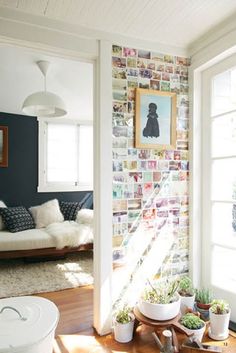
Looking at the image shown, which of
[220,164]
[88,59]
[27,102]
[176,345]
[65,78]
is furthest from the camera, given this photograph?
[65,78]

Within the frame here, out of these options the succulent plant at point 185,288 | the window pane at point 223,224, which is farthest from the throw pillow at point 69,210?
the window pane at point 223,224

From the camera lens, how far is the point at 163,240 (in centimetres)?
239

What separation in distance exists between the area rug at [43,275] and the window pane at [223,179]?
70.9 inches

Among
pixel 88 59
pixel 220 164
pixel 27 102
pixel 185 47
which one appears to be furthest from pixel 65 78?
pixel 220 164

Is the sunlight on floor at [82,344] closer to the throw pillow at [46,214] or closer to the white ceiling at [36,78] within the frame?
the white ceiling at [36,78]

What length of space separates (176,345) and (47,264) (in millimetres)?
2488

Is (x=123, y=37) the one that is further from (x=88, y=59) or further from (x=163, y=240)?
(x=163, y=240)

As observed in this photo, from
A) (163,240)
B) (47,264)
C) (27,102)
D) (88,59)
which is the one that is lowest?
(47,264)

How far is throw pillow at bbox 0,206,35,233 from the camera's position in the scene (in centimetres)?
418

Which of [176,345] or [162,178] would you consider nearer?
[176,345]

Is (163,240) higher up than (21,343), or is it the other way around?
(163,240)

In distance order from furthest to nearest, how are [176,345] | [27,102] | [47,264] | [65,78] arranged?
1. [47,264]
2. [65,78]
3. [27,102]
4. [176,345]

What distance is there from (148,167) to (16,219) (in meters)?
2.68

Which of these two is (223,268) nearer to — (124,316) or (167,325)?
(167,325)
